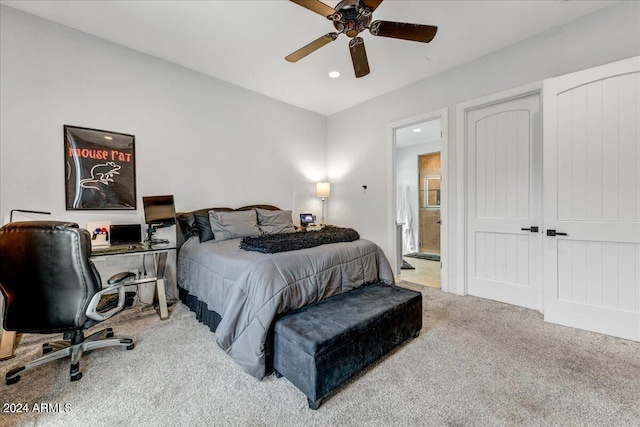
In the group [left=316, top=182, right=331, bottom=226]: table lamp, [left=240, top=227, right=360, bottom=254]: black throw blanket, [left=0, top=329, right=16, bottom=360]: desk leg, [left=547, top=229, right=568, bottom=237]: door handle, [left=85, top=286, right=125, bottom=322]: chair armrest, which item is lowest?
[left=0, top=329, right=16, bottom=360]: desk leg

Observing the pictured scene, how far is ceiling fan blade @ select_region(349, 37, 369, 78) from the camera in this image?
7.09 feet

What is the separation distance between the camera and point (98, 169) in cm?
275

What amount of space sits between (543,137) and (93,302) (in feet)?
12.9

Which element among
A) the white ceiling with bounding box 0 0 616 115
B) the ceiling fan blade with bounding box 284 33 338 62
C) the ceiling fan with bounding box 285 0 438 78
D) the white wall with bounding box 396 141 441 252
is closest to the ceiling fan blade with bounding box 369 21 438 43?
the ceiling fan with bounding box 285 0 438 78

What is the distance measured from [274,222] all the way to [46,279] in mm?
2252

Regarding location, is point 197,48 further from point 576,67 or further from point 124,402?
point 576,67

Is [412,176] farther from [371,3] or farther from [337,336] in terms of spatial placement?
[337,336]

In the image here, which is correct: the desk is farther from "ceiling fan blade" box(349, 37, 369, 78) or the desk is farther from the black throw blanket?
"ceiling fan blade" box(349, 37, 369, 78)

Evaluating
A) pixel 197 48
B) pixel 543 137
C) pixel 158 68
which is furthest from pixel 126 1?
pixel 543 137

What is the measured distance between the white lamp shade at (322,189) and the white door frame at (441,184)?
1.16 m

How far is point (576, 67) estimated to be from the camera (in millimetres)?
2500

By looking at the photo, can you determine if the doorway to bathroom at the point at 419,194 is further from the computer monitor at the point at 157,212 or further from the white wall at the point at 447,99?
the computer monitor at the point at 157,212

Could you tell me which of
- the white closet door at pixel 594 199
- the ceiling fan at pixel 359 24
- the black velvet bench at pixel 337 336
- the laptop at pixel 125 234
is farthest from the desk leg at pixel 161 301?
the white closet door at pixel 594 199

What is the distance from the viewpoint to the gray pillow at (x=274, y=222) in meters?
3.50
